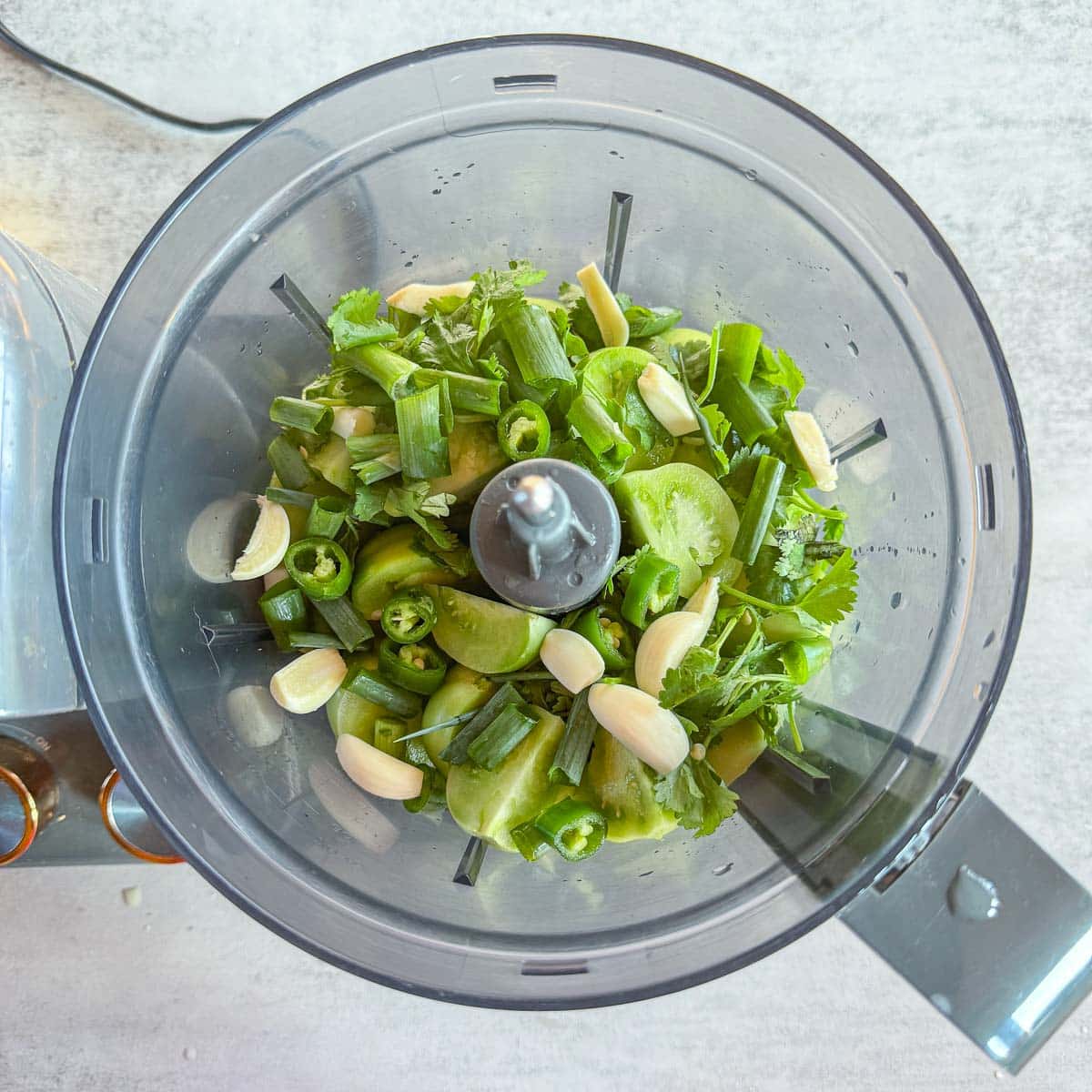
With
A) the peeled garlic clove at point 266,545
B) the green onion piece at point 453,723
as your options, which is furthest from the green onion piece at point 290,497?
the green onion piece at point 453,723

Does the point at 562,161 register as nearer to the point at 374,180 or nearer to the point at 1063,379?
the point at 374,180

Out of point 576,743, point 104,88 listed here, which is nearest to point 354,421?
point 576,743

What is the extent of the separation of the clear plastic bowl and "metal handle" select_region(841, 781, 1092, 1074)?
0.05 m

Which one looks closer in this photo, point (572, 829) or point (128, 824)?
point (572, 829)

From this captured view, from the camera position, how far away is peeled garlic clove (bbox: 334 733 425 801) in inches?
32.7

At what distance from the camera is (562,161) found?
0.93 m

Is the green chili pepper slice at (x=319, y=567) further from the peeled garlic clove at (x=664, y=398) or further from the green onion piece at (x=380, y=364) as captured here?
the peeled garlic clove at (x=664, y=398)

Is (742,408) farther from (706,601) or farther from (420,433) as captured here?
(420,433)

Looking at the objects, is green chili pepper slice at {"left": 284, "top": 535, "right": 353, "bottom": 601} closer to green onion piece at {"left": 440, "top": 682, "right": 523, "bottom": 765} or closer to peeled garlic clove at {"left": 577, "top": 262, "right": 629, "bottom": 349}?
green onion piece at {"left": 440, "top": 682, "right": 523, "bottom": 765}

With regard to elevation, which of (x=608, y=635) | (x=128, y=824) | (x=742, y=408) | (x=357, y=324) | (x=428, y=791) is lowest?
(x=128, y=824)

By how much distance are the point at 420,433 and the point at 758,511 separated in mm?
302

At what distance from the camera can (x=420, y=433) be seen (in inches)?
30.0

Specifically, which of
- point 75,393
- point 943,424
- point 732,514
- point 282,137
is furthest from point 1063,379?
point 75,393

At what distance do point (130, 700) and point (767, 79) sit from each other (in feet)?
3.15
